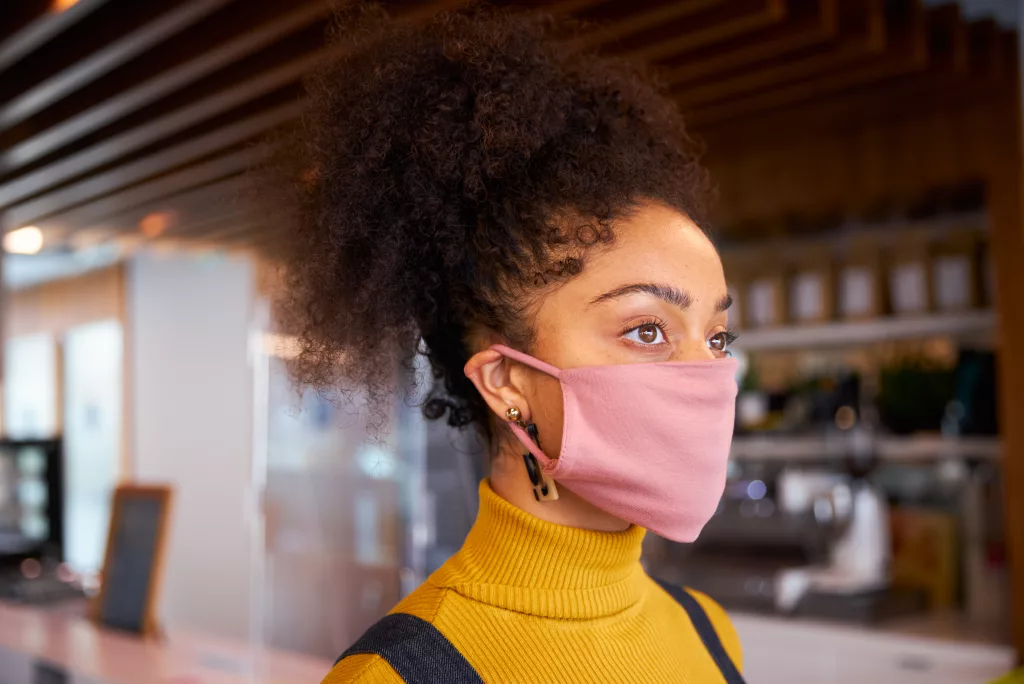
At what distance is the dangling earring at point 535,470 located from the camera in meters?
1.04

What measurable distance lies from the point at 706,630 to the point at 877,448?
89.3 inches

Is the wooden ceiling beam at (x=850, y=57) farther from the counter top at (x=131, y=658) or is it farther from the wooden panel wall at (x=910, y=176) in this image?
the counter top at (x=131, y=658)

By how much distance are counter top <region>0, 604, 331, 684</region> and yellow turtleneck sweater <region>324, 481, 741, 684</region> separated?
4.87 ft

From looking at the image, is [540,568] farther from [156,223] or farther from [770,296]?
[156,223]

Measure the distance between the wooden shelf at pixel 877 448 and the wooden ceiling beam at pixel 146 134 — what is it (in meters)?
2.10

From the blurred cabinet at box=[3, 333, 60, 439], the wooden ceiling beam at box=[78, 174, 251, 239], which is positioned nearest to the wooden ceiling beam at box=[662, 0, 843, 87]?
the wooden ceiling beam at box=[78, 174, 251, 239]

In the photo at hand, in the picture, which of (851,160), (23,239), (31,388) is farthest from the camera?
(31,388)

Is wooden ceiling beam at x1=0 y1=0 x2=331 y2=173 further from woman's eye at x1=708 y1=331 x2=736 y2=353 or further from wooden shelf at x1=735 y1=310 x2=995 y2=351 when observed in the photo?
wooden shelf at x1=735 y1=310 x2=995 y2=351

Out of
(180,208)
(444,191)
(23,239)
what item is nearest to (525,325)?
(444,191)

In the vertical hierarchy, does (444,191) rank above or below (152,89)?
below

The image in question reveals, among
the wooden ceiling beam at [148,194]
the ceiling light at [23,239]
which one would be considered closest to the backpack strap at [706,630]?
the wooden ceiling beam at [148,194]

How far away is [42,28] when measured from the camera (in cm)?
240

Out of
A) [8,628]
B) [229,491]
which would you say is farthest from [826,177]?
[229,491]

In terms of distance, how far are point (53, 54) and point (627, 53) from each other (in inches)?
64.1
